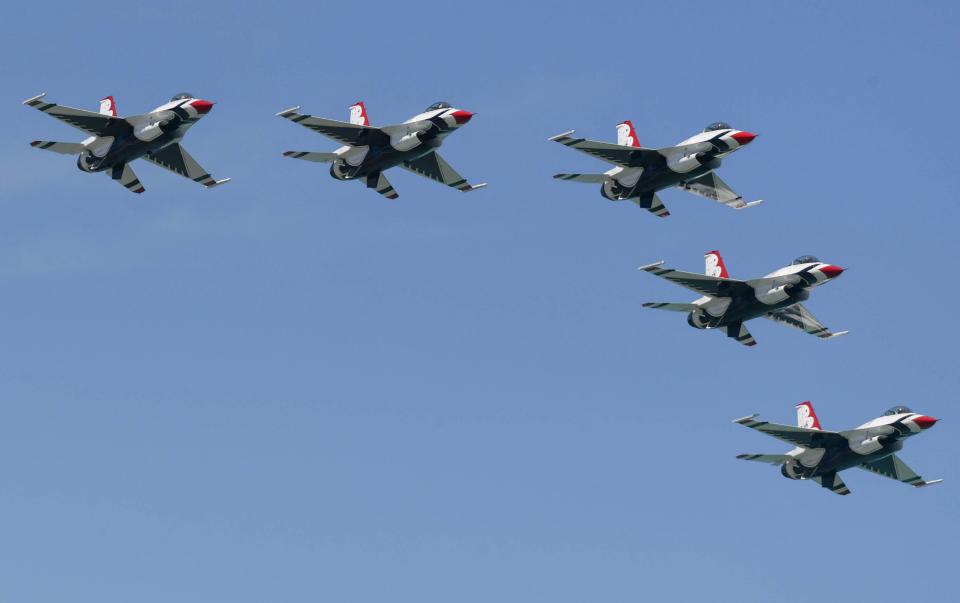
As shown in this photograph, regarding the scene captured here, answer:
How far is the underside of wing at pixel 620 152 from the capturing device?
14100cm

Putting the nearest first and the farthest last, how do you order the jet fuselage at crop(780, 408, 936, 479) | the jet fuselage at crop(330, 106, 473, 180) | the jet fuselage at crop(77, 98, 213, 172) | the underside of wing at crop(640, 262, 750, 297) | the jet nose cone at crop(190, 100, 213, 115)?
the jet nose cone at crop(190, 100, 213, 115)
the jet fuselage at crop(77, 98, 213, 172)
the jet fuselage at crop(330, 106, 473, 180)
the jet fuselage at crop(780, 408, 936, 479)
the underside of wing at crop(640, 262, 750, 297)

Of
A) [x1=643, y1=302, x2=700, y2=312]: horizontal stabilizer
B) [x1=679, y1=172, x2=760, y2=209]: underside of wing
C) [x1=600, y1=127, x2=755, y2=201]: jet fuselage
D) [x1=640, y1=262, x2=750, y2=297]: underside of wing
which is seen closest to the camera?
[x1=600, y1=127, x2=755, y2=201]: jet fuselage

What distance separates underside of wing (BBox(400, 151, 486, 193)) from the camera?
147 meters

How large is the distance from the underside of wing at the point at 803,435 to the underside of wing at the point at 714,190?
19.4 metres

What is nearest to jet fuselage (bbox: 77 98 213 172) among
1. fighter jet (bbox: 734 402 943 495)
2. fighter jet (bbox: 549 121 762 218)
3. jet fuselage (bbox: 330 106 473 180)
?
jet fuselage (bbox: 330 106 473 180)

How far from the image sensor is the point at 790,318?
Result: 15325 cm

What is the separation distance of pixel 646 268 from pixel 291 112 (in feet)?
96.6

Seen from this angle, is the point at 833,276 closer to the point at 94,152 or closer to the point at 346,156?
the point at 346,156

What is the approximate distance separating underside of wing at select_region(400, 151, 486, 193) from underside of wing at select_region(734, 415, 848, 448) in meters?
30.3

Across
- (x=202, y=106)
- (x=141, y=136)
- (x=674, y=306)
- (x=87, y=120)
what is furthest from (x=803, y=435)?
(x=87, y=120)

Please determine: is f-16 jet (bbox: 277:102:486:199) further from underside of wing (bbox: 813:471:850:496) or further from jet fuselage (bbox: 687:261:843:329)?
underside of wing (bbox: 813:471:850:496)

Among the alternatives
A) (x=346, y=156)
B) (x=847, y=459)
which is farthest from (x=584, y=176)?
(x=847, y=459)

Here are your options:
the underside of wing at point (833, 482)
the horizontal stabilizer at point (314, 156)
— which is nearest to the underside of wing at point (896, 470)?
the underside of wing at point (833, 482)

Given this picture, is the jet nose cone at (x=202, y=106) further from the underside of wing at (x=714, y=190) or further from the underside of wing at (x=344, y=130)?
the underside of wing at (x=714, y=190)
